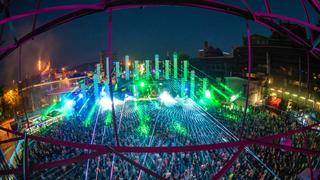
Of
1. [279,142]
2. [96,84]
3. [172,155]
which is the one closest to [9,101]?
[96,84]

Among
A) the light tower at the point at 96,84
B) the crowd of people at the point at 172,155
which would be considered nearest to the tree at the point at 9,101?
the light tower at the point at 96,84

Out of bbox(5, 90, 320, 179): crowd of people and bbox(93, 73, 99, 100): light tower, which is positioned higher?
bbox(93, 73, 99, 100): light tower

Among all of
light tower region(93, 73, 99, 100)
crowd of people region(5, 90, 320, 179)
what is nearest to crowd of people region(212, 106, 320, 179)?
crowd of people region(5, 90, 320, 179)

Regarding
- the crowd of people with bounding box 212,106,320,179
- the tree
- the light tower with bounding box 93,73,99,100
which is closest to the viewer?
→ the crowd of people with bounding box 212,106,320,179

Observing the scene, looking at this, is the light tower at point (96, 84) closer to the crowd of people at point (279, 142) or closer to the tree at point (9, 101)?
the tree at point (9, 101)

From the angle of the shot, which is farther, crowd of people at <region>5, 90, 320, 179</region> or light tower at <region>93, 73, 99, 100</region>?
light tower at <region>93, 73, 99, 100</region>

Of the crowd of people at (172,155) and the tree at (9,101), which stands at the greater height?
the tree at (9,101)

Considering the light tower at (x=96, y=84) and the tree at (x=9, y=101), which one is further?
the light tower at (x=96, y=84)

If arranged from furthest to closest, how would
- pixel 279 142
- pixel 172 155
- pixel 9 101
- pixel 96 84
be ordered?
1. pixel 96 84
2. pixel 9 101
3. pixel 279 142
4. pixel 172 155

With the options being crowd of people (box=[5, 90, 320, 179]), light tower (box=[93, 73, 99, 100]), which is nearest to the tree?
light tower (box=[93, 73, 99, 100])

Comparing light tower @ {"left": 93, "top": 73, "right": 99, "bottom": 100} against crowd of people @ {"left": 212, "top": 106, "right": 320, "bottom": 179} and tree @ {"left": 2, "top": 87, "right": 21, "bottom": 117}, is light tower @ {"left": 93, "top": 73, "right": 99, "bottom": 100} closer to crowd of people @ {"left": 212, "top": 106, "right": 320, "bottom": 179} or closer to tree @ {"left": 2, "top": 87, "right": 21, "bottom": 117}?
tree @ {"left": 2, "top": 87, "right": 21, "bottom": 117}

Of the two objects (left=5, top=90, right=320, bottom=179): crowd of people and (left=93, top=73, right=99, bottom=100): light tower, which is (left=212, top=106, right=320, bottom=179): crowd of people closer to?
(left=5, top=90, right=320, bottom=179): crowd of people

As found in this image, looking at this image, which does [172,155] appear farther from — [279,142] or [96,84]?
[96,84]

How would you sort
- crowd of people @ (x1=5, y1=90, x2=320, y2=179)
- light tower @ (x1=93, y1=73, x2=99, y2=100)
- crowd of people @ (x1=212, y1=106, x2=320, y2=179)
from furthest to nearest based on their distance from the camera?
1. light tower @ (x1=93, y1=73, x2=99, y2=100)
2. crowd of people @ (x1=212, y1=106, x2=320, y2=179)
3. crowd of people @ (x1=5, y1=90, x2=320, y2=179)
